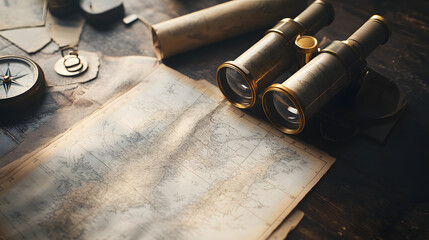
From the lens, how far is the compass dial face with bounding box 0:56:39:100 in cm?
194

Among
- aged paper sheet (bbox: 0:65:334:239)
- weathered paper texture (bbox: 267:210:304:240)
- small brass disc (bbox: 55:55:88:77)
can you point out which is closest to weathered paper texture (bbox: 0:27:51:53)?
small brass disc (bbox: 55:55:88:77)

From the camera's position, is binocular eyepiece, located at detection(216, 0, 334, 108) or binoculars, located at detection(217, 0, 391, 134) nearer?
binoculars, located at detection(217, 0, 391, 134)

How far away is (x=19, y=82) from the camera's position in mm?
1991

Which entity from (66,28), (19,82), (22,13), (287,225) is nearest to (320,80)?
(287,225)

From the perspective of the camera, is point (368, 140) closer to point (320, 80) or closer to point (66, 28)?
point (320, 80)

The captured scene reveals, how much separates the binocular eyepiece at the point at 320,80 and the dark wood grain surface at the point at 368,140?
0.14 meters

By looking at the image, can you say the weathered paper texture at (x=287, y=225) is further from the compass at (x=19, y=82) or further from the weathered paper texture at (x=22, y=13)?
the weathered paper texture at (x=22, y=13)

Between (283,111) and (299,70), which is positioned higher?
(299,70)

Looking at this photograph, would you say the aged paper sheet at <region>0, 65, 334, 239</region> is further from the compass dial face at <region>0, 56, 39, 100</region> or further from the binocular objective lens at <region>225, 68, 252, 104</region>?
the compass dial face at <region>0, 56, 39, 100</region>

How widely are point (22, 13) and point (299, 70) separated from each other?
6.92 feet

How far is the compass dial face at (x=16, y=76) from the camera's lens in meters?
1.94

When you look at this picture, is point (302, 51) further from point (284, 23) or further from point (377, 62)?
point (377, 62)

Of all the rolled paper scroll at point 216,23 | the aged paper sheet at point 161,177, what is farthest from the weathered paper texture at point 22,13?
the aged paper sheet at point 161,177

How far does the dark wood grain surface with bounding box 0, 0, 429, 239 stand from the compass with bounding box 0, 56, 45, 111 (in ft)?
0.75
